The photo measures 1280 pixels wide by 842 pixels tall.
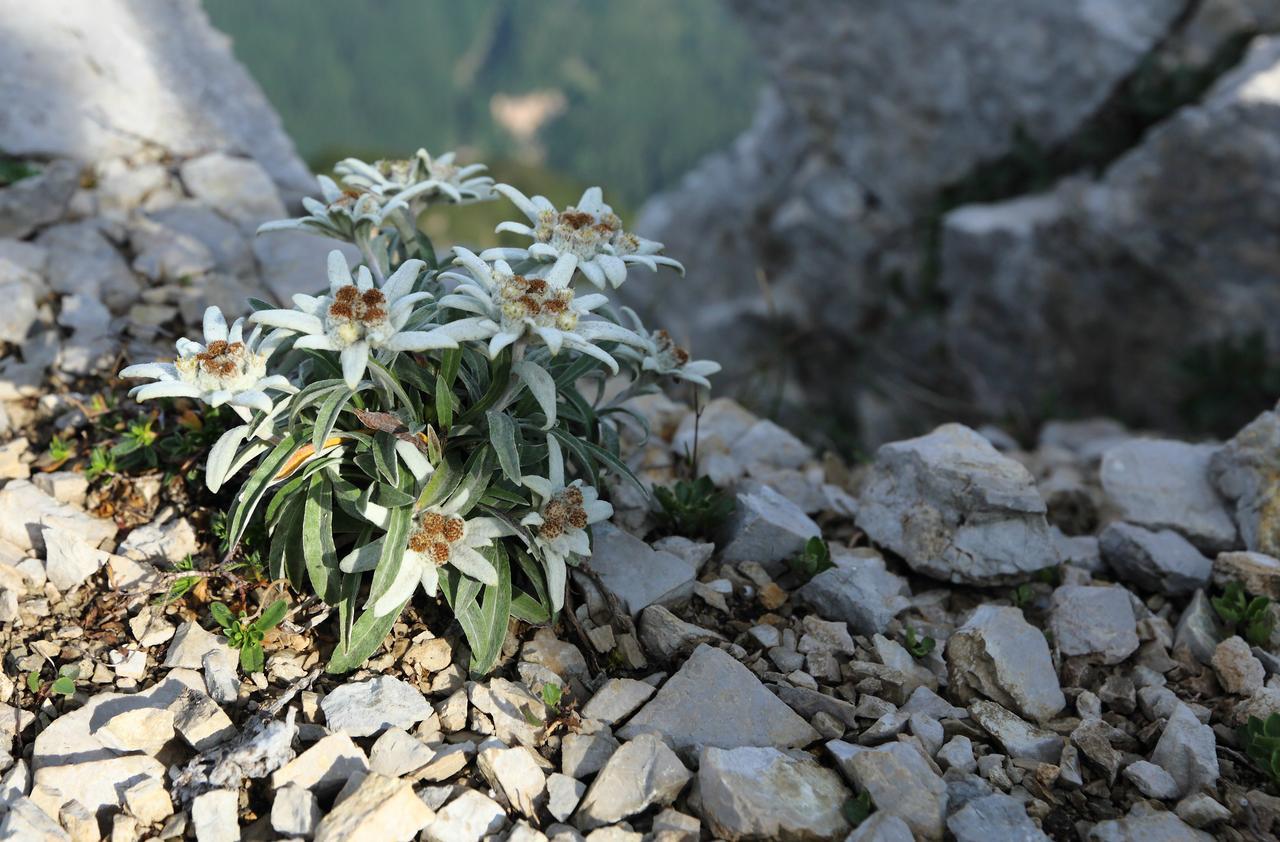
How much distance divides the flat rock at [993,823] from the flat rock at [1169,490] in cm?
173

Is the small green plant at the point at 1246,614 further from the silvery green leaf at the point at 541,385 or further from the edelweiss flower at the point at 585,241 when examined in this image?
the silvery green leaf at the point at 541,385

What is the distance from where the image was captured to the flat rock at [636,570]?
2857mm

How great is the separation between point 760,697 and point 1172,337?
6.04 metres

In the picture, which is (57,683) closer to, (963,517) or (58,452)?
(58,452)

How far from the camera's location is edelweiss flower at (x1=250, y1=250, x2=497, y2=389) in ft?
7.39

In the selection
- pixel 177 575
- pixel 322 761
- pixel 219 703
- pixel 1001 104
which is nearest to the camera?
pixel 322 761

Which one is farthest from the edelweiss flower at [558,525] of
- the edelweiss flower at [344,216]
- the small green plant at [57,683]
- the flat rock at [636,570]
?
the small green plant at [57,683]

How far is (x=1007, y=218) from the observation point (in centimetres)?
810

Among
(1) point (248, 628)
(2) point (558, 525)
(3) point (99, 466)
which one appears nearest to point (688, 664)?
(2) point (558, 525)

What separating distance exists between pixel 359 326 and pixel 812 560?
162cm

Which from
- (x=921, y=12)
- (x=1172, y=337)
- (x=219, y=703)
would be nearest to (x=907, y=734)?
(x=219, y=703)

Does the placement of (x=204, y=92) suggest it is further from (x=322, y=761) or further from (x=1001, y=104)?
(x=1001, y=104)

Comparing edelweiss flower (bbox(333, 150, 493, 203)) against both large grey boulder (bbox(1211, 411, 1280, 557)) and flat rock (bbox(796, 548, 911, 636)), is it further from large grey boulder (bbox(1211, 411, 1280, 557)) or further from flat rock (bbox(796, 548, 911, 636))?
large grey boulder (bbox(1211, 411, 1280, 557))

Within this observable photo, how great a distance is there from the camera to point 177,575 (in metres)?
2.67
